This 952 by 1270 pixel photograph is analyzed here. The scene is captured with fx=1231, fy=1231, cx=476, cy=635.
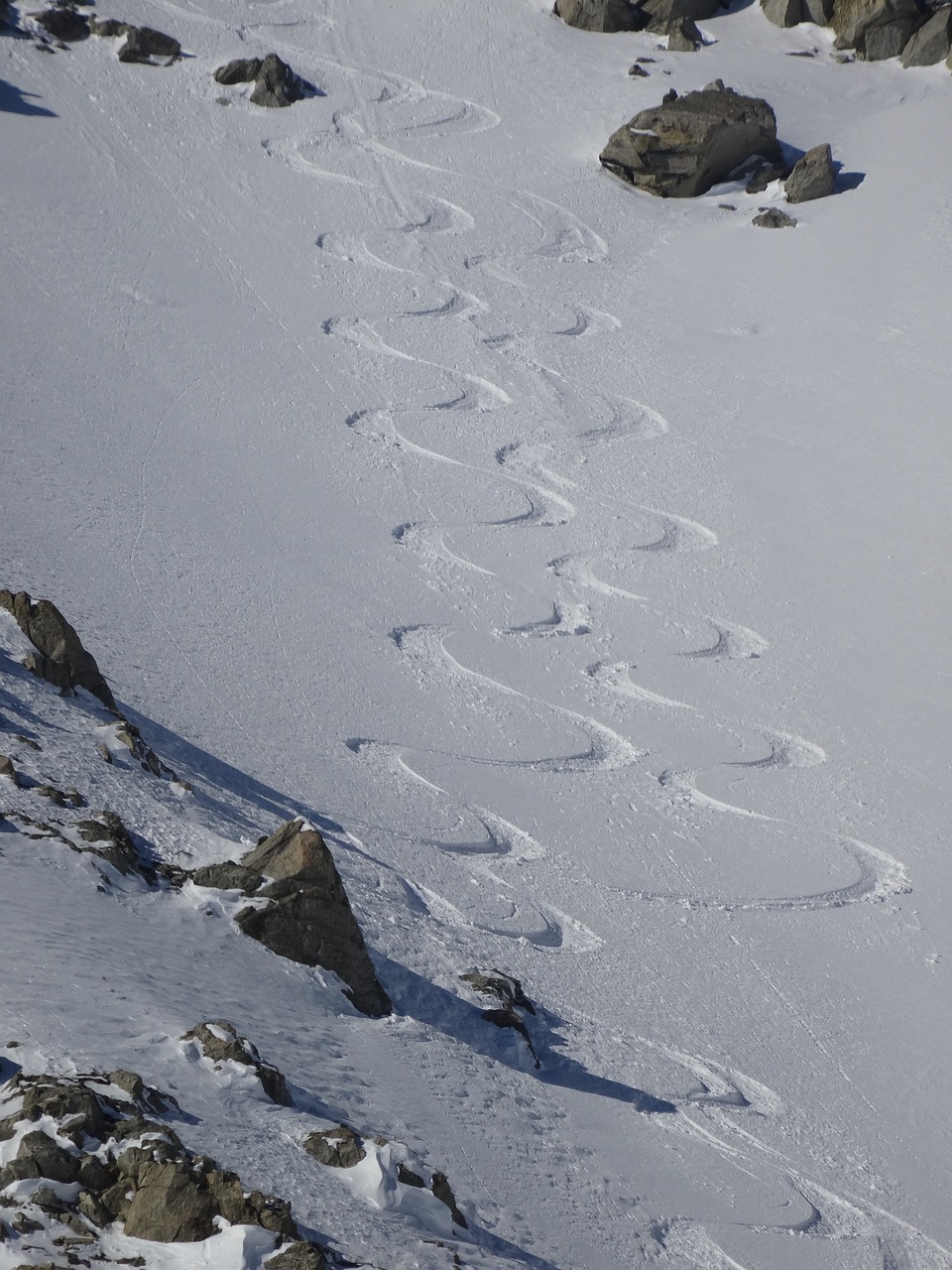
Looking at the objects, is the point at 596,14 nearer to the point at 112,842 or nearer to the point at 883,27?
the point at 883,27

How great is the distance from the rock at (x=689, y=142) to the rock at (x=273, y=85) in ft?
13.8

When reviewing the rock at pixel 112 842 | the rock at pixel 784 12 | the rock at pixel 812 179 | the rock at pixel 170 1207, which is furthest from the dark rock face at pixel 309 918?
the rock at pixel 784 12

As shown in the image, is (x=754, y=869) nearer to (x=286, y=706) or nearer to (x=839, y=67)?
(x=286, y=706)

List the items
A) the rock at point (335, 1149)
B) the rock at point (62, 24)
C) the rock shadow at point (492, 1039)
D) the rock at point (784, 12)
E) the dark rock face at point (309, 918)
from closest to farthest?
the rock at point (335, 1149)
the dark rock face at point (309, 918)
the rock shadow at point (492, 1039)
the rock at point (62, 24)
the rock at point (784, 12)

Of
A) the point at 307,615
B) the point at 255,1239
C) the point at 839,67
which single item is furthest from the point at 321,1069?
the point at 839,67

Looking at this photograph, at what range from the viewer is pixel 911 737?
805cm

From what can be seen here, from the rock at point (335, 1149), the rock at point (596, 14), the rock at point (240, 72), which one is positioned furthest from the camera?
the rock at point (596, 14)

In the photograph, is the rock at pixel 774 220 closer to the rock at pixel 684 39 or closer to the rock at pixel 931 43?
the rock at pixel 684 39

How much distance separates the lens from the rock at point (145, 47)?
16.1 m

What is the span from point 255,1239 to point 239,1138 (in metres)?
0.49

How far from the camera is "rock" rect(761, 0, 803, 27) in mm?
18203

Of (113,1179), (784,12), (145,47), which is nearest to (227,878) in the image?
(113,1179)

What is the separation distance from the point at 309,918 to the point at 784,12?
59.7ft

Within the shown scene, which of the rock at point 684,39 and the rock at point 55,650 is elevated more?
the rock at point 684,39
